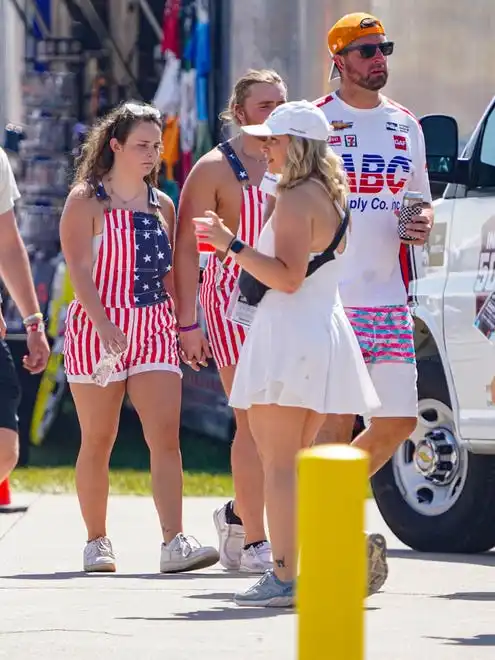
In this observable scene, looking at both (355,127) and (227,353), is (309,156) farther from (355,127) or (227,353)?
(227,353)

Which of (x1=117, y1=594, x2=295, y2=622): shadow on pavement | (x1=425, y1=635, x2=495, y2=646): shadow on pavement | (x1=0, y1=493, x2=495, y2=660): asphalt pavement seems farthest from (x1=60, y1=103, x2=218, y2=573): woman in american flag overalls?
(x1=425, y1=635, x2=495, y2=646): shadow on pavement

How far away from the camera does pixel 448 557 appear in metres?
8.65

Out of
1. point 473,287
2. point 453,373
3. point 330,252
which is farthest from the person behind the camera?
point 453,373

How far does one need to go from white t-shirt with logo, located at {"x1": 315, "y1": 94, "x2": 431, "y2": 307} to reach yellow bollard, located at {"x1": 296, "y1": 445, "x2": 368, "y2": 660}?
354cm

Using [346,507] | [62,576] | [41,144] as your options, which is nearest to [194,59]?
[41,144]

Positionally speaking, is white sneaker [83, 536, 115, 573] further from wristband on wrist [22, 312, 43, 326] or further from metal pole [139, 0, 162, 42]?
metal pole [139, 0, 162, 42]

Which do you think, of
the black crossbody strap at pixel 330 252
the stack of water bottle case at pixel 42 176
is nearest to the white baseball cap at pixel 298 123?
the black crossbody strap at pixel 330 252

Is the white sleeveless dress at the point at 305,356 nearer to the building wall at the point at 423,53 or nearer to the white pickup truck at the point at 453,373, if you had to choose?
the white pickup truck at the point at 453,373

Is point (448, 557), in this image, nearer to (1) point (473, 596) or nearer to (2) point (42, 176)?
(1) point (473, 596)

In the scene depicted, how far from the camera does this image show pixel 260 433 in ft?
21.9

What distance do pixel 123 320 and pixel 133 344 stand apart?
104 millimetres

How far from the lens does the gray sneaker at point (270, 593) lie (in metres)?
6.63

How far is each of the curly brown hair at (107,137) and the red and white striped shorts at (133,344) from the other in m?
0.51

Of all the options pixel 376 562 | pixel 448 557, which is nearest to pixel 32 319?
pixel 376 562
